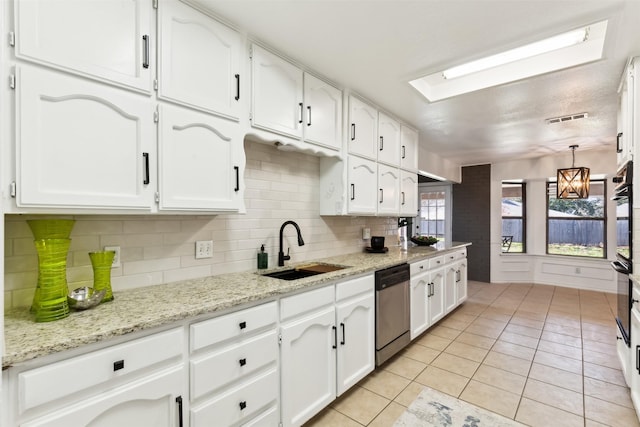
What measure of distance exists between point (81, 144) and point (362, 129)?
2.17m

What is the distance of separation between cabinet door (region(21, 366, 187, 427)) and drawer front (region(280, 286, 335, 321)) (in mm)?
598

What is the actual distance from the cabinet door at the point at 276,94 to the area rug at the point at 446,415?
204 centimetres

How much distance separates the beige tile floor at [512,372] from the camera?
2051 millimetres

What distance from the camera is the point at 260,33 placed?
74.0 inches

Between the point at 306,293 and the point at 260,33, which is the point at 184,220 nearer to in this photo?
the point at 306,293

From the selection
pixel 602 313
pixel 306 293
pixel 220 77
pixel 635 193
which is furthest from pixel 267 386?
pixel 602 313

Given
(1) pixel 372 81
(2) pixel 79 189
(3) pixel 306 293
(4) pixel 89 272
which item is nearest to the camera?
(2) pixel 79 189

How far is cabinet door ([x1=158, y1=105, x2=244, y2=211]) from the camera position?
1.50 m

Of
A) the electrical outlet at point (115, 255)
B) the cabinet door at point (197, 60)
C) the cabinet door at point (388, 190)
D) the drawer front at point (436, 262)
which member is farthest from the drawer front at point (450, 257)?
the electrical outlet at point (115, 255)

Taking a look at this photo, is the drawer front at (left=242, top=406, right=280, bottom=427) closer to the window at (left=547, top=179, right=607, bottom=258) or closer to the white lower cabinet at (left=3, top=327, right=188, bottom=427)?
the white lower cabinet at (left=3, top=327, right=188, bottom=427)

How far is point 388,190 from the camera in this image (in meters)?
3.25

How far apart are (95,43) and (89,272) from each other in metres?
1.04

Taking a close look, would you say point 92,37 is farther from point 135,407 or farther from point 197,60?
point 135,407

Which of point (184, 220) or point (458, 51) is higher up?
point (458, 51)
